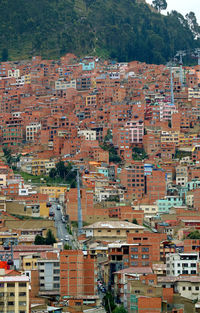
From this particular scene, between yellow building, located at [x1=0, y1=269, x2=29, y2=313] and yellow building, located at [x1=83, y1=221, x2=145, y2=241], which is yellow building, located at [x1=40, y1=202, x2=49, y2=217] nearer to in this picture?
yellow building, located at [x1=83, y1=221, x2=145, y2=241]

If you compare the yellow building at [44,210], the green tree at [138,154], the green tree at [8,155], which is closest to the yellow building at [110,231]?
the yellow building at [44,210]

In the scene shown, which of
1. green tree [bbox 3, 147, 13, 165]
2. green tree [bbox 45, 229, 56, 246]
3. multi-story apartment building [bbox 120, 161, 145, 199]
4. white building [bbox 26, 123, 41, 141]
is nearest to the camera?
green tree [bbox 45, 229, 56, 246]

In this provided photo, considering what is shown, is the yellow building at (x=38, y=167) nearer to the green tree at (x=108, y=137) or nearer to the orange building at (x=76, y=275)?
the green tree at (x=108, y=137)

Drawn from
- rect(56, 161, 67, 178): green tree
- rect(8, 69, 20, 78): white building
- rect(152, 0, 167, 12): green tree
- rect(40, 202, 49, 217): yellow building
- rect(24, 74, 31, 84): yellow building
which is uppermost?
rect(152, 0, 167, 12): green tree

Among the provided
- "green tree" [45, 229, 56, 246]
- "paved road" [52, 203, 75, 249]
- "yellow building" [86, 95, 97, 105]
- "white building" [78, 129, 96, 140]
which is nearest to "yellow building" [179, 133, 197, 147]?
"white building" [78, 129, 96, 140]

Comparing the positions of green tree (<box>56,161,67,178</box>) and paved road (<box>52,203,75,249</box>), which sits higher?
green tree (<box>56,161,67,178</box>)
